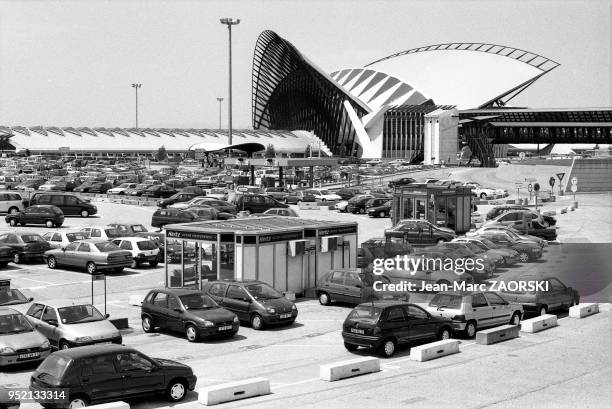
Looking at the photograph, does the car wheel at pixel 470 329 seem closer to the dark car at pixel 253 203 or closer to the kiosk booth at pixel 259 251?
the kiosk booth at pixel 259 251

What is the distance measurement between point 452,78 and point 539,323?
11311 centimetres

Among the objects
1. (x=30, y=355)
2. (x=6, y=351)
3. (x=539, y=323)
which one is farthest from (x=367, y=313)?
(x=6, y=351)

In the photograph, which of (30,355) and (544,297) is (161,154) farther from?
(30,355)

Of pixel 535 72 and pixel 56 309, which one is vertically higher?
pixel 535 72

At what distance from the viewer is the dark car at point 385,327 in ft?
56.5

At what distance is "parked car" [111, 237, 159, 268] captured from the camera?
2980cm

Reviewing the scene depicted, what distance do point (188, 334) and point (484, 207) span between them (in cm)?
3900

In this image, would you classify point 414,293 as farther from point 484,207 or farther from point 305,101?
point 305,101

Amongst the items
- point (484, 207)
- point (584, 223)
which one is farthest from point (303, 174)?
point (584, 223)

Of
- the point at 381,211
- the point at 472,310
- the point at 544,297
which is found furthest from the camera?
the point at 381,211

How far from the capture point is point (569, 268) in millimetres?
29688

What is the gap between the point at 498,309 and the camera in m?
20.4

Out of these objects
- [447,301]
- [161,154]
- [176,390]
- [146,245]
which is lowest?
[176,390]

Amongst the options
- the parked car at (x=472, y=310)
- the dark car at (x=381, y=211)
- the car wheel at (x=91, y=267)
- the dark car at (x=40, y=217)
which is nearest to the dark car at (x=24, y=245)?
the car wheel at (x=91, y=267)
